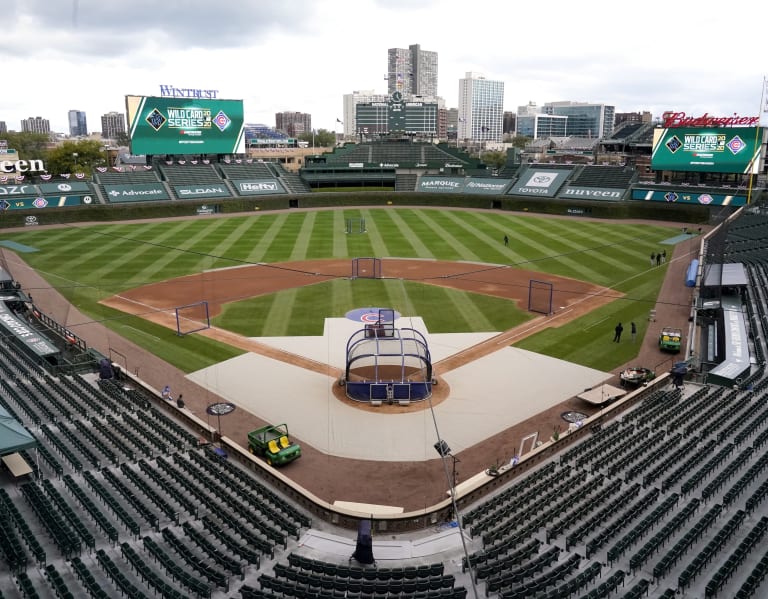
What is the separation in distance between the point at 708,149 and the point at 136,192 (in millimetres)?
71943

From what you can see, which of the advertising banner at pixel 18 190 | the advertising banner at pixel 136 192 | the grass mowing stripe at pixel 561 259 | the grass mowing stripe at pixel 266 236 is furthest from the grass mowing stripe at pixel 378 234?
the advertising banner at pixel 18 190

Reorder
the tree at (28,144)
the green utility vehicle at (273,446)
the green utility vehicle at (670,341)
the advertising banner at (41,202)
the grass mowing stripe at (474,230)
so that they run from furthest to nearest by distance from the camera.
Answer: the tree at (28,144), the advertising banner at (41,202), the grass mowing stripe at (474,230), the green utility vehicle at (670,341), the green utility vehicle at (273,446)

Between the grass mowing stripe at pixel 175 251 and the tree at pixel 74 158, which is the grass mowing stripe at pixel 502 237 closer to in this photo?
the grass mowing stripe at pixel 175 251

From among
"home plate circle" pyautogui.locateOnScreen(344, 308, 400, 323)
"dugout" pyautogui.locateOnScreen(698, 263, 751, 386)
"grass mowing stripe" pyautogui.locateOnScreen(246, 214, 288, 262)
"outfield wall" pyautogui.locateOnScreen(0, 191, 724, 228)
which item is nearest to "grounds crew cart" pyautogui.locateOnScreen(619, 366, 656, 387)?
"dugout" pyautogui.locateOnScreen(698, 263, 751, 386)

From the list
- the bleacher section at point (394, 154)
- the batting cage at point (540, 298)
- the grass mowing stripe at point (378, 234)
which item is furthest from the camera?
the bleacher section at point (394, 154)

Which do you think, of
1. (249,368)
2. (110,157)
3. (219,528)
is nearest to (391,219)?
(249,368)

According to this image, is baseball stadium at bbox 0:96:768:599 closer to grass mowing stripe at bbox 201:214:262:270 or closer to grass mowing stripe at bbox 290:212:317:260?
grass mowing stripe at bbox 201:214:262:270

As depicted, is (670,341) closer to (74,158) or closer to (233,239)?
(233,239)

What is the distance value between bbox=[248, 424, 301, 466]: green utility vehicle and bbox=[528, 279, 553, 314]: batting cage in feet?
65.2

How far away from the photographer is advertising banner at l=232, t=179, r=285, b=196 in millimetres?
83062

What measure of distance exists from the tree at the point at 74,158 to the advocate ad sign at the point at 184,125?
39.9m

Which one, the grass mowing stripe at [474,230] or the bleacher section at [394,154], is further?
the bleacher section at [394,154]

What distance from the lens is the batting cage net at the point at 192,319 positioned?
32844 mm

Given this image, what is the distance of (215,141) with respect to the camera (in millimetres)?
82938
